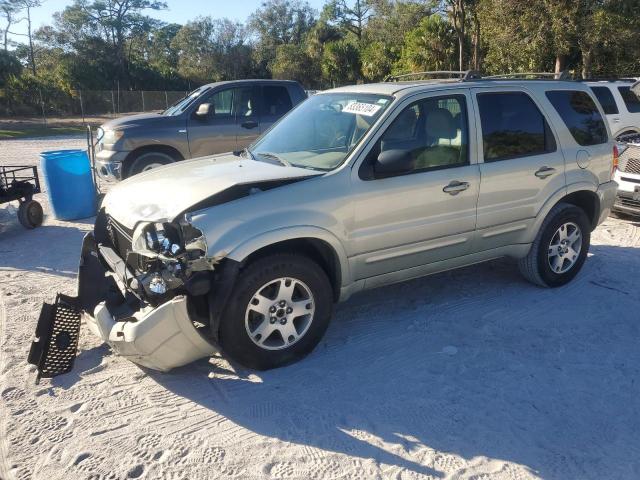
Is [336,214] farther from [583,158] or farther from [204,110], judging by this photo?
[204,110]

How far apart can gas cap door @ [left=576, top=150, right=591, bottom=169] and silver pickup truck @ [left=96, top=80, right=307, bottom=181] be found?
5717mm

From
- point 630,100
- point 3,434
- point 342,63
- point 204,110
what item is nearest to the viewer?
point 3,434

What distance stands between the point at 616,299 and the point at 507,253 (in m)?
1.11

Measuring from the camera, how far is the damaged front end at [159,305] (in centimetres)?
352

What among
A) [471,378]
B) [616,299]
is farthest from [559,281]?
[471,378]

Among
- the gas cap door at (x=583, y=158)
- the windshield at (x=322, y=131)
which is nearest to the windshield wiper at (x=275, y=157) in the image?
the windshield at (x=322, y=131)

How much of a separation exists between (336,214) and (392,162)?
56 centimetres

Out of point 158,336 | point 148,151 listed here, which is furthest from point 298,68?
point 158,336

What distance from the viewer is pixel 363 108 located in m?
4.54

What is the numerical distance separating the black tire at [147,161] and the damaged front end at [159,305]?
5.37 meters

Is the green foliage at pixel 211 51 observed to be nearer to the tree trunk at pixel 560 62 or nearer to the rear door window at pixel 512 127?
the tree trunk at pixel 560 62

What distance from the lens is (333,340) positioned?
4461 mm

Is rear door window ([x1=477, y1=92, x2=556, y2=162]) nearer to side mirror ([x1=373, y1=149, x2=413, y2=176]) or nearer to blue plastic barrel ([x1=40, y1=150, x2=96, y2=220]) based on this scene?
side mirror ([x1=373, y1=149, x2=413, y2=176])

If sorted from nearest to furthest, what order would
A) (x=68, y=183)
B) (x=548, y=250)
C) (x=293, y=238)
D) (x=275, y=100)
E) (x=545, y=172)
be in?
(x=293, y=238) < (x=545, y=172) < (x=548, y=250) < (x=68, y=183) < (x=275, y=100)
